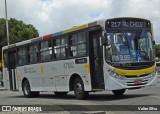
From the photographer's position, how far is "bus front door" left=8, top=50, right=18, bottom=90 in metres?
22.9

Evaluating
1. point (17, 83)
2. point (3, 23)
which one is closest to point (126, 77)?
point (17, 83)

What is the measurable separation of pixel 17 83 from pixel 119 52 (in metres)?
9.10

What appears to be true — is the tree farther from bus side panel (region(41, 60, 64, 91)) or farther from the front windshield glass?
the front windshield glass

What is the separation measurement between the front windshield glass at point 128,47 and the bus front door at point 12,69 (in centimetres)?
892

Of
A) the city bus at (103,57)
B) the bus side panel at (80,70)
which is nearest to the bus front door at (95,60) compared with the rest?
the city bus at (103,57)

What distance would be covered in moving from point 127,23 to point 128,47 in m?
1.02

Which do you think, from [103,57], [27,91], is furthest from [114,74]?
[27,91]

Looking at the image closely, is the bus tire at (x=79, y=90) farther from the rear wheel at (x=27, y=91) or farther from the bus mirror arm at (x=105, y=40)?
the rear wheel at (x=27, y=91)

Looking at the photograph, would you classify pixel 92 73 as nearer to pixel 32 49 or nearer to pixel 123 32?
pixel 123 32

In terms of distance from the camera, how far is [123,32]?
1545cm

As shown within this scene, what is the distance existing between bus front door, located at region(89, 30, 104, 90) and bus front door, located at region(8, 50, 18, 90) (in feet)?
26.1

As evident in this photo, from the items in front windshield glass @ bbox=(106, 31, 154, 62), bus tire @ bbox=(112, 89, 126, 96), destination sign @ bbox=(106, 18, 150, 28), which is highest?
destination sign @ bbox=(106, 18, 150, 28)

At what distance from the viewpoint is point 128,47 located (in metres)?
15.3

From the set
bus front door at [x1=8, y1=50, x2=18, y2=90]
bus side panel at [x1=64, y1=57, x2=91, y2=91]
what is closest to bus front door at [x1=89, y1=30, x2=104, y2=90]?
bus side panel at [x1=64, y1=57, x2=91, y2=91]
